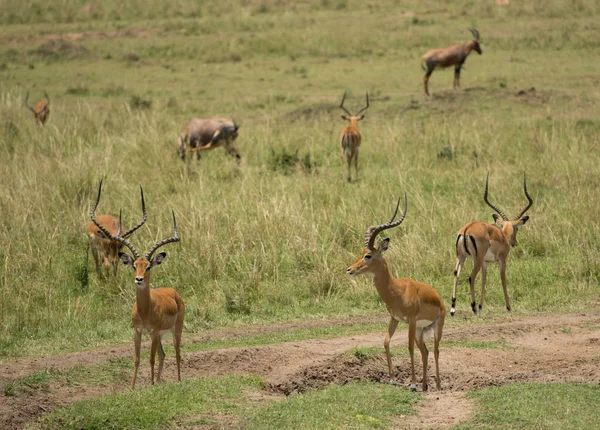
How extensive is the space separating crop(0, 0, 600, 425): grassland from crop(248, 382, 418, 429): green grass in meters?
2.81

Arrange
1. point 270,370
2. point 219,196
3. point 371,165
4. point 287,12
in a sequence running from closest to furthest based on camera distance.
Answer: point 270,370
point 219,196
point 371,165
point 287,12

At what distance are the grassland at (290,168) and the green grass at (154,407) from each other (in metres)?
2.23

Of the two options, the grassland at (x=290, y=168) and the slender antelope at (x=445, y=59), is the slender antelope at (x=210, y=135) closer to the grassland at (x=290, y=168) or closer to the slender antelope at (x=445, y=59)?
the grassland at (x=290, y=168)

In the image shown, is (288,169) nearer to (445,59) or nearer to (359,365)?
(359,365)

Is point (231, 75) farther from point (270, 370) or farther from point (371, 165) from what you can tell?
point (270, 370)

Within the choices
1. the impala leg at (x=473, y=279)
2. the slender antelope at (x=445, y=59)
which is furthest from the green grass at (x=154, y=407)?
the slender antelope at (x=445, y=59)

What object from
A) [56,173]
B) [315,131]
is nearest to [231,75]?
[315,131]

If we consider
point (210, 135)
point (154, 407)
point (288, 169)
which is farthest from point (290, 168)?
point (154, 407)

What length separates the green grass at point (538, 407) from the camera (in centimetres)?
649

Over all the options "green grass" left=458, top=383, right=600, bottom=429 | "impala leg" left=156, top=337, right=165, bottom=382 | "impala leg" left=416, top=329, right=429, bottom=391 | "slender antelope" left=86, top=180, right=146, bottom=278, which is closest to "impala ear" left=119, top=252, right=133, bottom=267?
"impala leg" left=156, top=337, right=165, bottom=382

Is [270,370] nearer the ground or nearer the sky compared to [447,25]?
nearer the ground

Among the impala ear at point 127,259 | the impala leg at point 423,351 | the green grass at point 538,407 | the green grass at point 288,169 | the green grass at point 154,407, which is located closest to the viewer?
the green grass at point 538,407

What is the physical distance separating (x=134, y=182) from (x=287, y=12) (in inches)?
765

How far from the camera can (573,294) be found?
10.6 m
